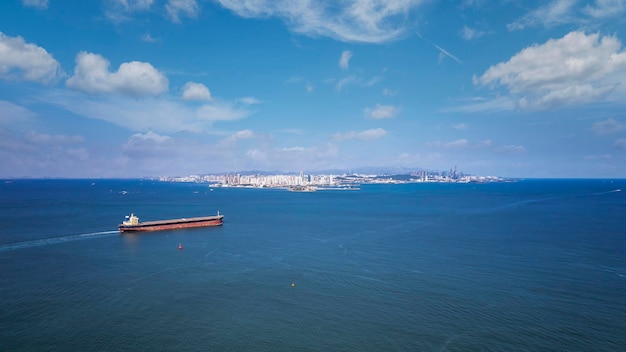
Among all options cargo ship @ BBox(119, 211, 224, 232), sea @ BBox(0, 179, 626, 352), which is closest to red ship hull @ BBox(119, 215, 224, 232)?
cargo ship @ BBox(119, 211, 224, 232)

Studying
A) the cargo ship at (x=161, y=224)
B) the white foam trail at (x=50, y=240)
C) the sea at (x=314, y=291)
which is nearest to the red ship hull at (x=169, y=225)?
the cargo ship at (x=161, y=224)

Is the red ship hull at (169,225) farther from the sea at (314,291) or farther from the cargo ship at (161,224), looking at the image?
the sea at (314,291)

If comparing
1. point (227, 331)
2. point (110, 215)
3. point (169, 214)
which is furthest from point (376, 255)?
point (110, 215)

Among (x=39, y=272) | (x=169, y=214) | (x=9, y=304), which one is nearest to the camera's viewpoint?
(x=9, y=304)

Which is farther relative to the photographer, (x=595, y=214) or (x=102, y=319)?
(x=595, y=214)

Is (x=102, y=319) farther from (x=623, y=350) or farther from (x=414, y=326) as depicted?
(x=623, y=350)

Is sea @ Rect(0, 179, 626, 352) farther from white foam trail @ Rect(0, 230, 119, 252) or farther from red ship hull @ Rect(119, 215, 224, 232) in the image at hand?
red ship hull @ Rect(119, 215, 224, 232)

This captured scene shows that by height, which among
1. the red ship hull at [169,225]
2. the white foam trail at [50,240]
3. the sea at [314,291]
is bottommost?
the sea at [314,291]

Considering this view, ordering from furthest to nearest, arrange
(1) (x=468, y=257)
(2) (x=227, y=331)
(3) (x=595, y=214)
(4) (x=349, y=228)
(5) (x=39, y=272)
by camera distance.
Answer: (3) (x=595, y=214) < (4) (x=349, y=228) < (1) (x=468, y=257) < (5) (x=39, y=272) < (2) (x=227, y=331)
